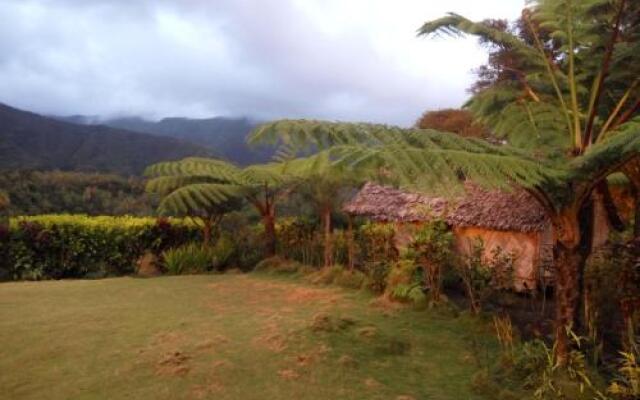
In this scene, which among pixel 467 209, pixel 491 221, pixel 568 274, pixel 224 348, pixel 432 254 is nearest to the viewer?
pixel 568 274

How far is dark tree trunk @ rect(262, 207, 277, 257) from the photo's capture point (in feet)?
38.2

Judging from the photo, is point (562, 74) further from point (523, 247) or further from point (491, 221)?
point (523, 247)

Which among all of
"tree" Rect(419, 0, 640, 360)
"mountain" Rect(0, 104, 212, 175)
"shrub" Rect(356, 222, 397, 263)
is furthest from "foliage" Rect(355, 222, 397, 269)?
"mountain" Rect(0, 104, 212, 175)

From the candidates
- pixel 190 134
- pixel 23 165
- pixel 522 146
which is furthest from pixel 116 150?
pixel 522 146

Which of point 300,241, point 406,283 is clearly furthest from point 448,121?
point 406,283

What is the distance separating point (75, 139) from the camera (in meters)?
28.4

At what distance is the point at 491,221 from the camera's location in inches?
357

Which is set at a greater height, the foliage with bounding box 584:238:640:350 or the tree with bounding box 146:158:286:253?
the tree with bounding box 146:158:286:253

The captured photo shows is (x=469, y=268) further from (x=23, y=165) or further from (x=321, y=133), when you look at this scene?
(x=23, y=165)

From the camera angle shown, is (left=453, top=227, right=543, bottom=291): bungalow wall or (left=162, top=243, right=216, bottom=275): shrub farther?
(left=162, top=243, right=216, bottom=275): shrub

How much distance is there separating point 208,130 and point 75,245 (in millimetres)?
37993

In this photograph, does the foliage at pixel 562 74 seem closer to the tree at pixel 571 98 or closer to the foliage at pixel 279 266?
the tree at pixel 571 98

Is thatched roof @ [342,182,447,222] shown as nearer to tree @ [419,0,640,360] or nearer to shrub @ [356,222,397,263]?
shrub @ [356,222,397,263]

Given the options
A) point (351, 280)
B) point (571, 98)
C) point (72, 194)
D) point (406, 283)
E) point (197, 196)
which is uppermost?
point (571, 98)
